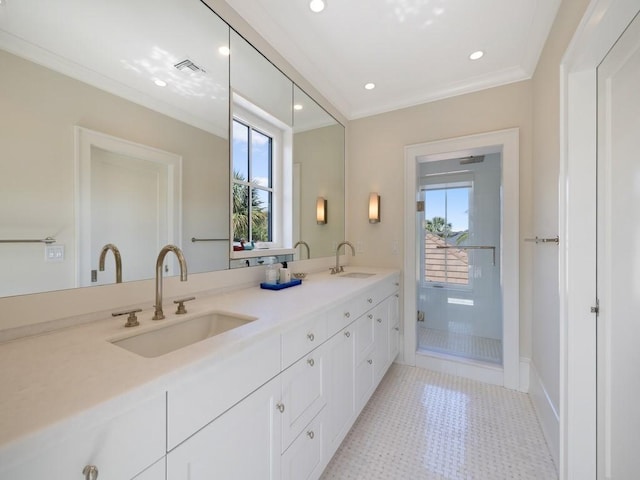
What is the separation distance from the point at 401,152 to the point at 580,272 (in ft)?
6.14

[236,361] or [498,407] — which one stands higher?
[236,361]

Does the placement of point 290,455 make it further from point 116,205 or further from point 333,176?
point 333,176

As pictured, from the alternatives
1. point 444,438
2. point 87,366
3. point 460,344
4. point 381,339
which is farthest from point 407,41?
point 460,344

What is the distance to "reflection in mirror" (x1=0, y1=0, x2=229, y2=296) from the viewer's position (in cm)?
89

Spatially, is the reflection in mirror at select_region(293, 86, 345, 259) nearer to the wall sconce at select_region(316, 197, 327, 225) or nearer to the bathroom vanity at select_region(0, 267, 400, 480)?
the wall sconce at select_region(316, 197, 327, 225)

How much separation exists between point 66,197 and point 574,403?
2.39 m

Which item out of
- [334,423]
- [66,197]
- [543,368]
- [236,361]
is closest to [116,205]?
[66,197]

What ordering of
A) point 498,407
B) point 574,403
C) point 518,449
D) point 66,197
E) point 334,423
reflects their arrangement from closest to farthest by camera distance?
point 66,197, point 574,403, point 334,423, point 518,449, point 498,407

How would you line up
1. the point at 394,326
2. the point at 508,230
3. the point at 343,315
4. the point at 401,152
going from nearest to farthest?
1. the point at 343,315
2. the point at 508,230
3. the point at 394,326
4. the point at 401,152

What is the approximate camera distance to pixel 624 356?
3.60 feet

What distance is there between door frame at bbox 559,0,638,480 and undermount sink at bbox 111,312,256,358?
154 cm

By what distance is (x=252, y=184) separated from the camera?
6.21 ft

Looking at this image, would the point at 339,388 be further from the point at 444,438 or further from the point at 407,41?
the point at 407,41

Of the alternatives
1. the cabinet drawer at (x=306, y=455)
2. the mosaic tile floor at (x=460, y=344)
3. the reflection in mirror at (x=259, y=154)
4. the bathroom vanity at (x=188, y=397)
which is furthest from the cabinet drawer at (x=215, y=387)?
the mosaic tile floor at (x=460, y=344)
